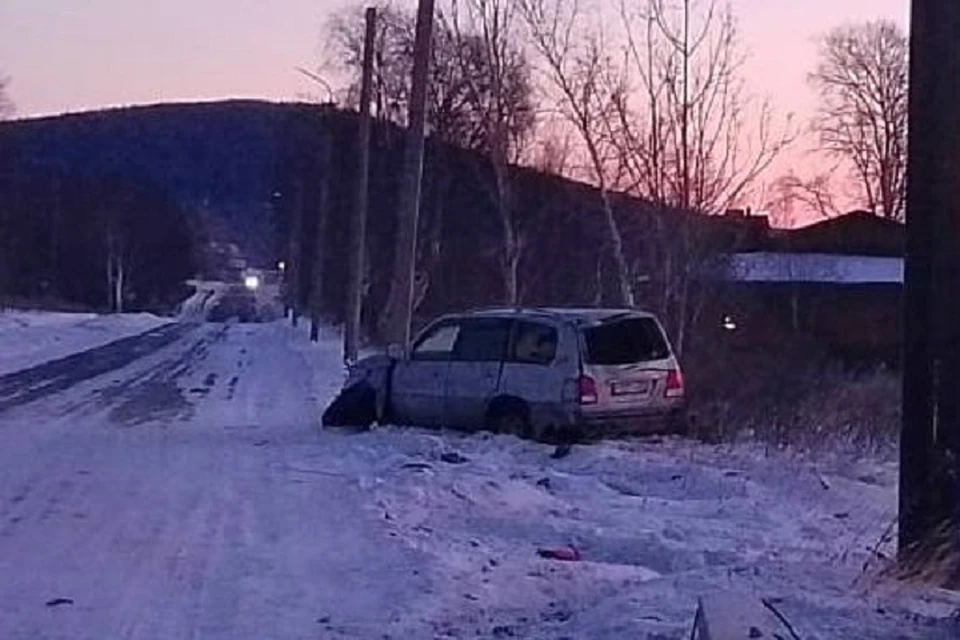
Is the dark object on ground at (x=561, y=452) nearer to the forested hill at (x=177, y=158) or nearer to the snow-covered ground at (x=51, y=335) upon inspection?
the snow-covered ground at (x=51, y=335)

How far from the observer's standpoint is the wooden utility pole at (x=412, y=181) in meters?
28.0

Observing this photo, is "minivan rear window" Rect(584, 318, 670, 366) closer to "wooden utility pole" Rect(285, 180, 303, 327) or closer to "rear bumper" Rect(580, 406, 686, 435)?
"rear bumper" Rect(580, 406, 686, 435)

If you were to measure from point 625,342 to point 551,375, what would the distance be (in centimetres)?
89

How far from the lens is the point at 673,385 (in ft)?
70.6

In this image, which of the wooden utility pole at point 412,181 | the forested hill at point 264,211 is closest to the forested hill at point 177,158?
the forested hill at point 264,211

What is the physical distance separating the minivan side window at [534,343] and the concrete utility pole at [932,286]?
33.0 feet

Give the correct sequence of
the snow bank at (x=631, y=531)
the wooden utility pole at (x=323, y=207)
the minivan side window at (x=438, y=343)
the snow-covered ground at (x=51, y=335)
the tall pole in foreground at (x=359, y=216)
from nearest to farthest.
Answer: the snow bank at (x=631, y=531)
the minivan side window at (x=438, y=343)
the tall pole in foreground at (x=359, y=216)
the snow-covered ground at (x=51, y=335)
the wooden utility pole at (x=323, y=207)

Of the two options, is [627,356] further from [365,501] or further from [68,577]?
[68,577]

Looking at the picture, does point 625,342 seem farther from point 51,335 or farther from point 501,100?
point 51,335

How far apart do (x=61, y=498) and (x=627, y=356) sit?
23.6 feet

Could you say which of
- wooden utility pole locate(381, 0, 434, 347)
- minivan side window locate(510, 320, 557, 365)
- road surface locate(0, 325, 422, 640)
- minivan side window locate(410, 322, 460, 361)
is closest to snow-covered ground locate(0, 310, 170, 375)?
wooden utility pole locate(381, 0, 434, 347)

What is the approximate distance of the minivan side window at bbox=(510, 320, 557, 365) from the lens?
21.2 meters

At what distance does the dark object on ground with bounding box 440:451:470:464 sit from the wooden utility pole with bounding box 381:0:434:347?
8713 mm

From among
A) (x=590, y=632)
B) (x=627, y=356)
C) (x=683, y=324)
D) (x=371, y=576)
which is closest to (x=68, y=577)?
(x=371, y=576)
